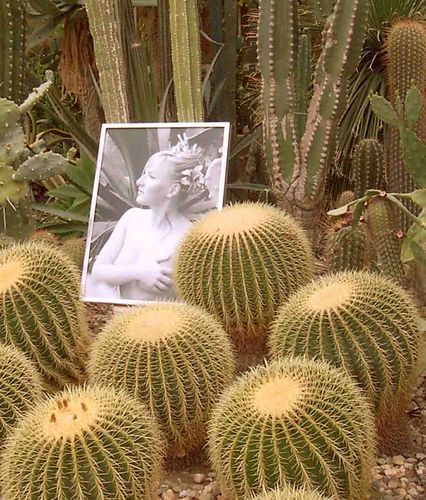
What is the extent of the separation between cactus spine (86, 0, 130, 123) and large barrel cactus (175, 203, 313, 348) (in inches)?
57.8

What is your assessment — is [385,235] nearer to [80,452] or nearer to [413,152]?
[413,152]

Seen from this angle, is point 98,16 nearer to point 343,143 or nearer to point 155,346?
point 343,143

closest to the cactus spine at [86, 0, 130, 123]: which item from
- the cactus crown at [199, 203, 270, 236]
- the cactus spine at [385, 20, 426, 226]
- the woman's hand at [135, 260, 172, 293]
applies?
the woman's hand at [135, 260, 172, 293]

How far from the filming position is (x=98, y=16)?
136 inches

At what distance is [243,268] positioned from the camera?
213cm

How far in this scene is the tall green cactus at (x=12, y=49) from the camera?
325 centimetres

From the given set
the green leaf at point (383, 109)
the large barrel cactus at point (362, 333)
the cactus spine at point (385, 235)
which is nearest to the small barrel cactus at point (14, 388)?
the large barrel cactus at point (362, 333)

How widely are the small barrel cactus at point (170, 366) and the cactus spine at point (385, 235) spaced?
83 centimetres

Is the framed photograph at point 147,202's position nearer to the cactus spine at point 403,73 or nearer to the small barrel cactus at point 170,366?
the small barrel cactus at point 170,366

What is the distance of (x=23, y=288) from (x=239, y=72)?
325cm

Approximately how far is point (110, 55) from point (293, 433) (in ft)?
8.01

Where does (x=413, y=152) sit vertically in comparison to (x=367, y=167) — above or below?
above

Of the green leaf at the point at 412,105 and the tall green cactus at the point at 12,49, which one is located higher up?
Result: the tall green cactus at the point at 12,49

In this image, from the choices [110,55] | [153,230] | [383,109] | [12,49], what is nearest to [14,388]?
[153,230]
